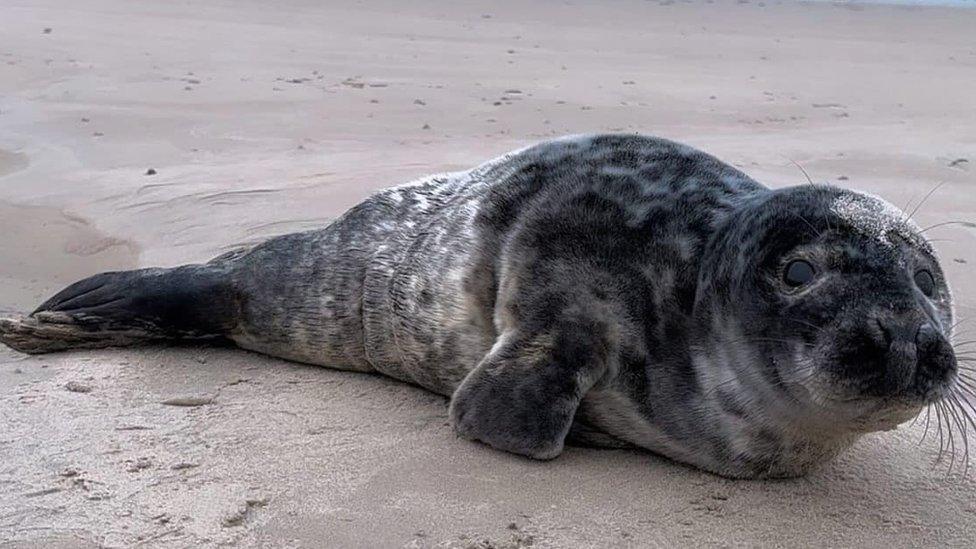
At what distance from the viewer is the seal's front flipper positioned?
2.95 metres

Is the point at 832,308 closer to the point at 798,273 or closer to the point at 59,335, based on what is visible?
the point at 798,273

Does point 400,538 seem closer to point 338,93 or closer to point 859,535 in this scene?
point 859,535

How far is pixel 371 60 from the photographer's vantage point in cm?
940

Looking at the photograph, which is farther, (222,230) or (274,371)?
(222,230)

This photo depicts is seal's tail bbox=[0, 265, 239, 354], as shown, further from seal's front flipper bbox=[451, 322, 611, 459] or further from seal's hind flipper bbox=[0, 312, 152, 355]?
seal's front flipper bbox=[451, 322, 611, 459]

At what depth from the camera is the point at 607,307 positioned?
302 cm

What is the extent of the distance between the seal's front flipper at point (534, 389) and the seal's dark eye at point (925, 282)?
26.6 inches

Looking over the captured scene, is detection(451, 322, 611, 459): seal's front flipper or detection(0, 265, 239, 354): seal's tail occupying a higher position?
detection(451, 322, 611, 459): seal's front flipper

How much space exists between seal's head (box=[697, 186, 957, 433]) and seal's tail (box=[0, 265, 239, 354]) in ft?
4.95

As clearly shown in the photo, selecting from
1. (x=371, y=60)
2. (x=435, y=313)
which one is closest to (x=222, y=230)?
(x=435, y=313)

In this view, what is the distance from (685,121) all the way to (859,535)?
17.1 ft

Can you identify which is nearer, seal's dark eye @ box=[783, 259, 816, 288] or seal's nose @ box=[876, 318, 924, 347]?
seal's nose @ box=[876, 318, 924, 347]

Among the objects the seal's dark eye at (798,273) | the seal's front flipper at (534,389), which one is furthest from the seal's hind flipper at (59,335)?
the seal's dark eye at (798,273)

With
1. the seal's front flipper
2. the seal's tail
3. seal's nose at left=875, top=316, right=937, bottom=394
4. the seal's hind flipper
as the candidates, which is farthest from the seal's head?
the seal's hind flipper
